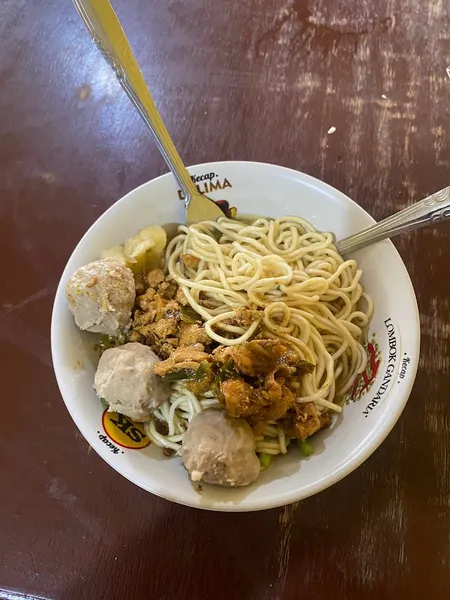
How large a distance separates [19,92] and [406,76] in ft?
5.51

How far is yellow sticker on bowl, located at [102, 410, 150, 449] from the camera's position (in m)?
1.36

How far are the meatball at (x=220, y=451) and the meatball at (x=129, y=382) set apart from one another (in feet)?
0.46

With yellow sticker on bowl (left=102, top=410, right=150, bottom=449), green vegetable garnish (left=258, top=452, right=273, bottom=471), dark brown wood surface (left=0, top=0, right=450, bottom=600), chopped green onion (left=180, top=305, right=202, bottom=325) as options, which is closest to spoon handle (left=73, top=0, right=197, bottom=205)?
chopped green onion (left=180, top=305, right=202, bottom=325)

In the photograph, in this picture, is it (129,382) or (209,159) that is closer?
(129,382)

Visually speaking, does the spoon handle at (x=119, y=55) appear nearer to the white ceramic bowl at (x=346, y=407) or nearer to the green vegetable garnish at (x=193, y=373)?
the white ceramic bowl at (x=346, y=407)

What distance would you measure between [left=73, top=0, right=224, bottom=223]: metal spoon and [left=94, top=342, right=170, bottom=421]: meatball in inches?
21.4

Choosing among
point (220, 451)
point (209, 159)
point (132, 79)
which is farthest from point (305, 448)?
point (209, 159)

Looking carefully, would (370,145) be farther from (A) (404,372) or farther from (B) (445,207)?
(A) (404,372)

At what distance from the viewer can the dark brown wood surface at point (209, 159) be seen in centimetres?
139

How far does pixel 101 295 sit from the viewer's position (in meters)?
1.39

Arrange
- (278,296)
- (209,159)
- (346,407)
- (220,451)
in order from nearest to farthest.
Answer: (220,451), (346,407), (278,296), (209,159)

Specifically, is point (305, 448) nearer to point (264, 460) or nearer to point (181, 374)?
point (264, 460)

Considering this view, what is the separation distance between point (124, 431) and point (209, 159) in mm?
1136

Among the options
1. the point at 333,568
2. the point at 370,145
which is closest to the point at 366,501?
the point at 333,568
